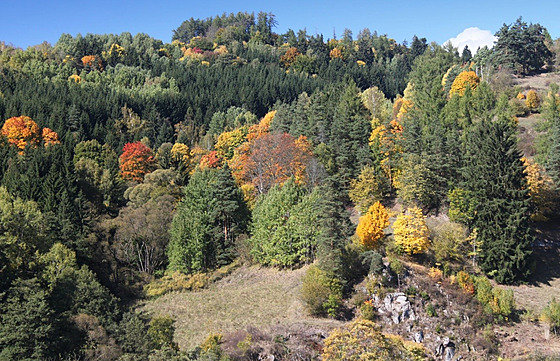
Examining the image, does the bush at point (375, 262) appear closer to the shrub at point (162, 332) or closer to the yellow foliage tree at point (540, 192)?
the shrub at point (162, 332)

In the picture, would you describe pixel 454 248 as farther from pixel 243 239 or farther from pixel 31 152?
pixel 31 152

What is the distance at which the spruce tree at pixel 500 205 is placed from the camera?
5266cm

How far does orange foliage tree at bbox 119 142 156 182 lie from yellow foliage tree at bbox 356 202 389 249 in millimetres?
41019

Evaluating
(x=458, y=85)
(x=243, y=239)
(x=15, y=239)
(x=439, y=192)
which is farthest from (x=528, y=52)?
(x=15, y=239)

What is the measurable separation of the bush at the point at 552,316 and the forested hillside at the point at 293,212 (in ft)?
0.57

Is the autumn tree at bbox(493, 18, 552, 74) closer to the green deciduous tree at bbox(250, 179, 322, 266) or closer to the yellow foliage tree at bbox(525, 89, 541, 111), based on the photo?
the yellow foliage tree at bbox(525, 89, 541, 111)

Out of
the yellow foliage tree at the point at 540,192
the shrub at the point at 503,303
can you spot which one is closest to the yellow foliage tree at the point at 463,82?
the yellow foliage tree at the point at 540,192

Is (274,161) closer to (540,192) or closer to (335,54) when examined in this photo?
(540,192)

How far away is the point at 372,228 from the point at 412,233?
4199mm

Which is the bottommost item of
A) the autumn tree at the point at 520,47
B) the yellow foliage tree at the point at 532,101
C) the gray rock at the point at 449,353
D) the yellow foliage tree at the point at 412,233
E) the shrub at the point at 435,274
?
the gray rock at the point at 449,353

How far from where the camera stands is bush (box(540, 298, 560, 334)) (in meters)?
44.8

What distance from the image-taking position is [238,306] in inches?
1960

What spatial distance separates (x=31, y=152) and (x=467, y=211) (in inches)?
2485

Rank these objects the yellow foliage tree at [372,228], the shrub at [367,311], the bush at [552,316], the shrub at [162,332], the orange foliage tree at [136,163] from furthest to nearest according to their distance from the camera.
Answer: the orange foliage tree at [136,163], the yellow foliage tree at [372,228], the shrub at [367,311], the bush at [552,316], the shrub at [162,332]
